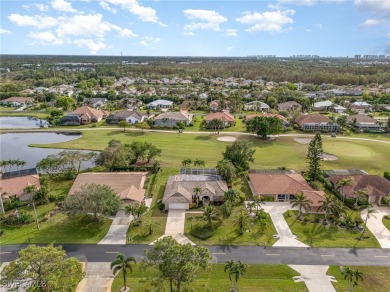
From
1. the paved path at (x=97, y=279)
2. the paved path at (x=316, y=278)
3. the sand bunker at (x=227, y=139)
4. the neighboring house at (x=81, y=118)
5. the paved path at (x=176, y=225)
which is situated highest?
the neighboring house at (x=81, y=118)

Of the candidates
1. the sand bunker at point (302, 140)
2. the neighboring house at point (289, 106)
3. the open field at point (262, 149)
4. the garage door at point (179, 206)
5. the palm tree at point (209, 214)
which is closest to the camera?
the palm tree at point (209, 214)

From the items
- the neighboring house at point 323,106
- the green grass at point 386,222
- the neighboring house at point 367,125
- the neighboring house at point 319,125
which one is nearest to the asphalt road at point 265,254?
the green grass at point 386,222

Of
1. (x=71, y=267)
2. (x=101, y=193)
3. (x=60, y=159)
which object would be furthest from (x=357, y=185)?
(x=60, y=159)

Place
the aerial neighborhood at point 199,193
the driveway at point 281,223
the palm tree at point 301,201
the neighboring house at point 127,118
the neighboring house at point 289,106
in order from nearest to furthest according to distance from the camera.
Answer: the aerial neighborhood at point 199,193, the driveway at point 281,223, the palm tree at point 301,201, the neighboring house at point 127,118, the neighboring house at point 289,106

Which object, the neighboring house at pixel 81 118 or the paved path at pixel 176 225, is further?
the neighboring house at pixel 81 118

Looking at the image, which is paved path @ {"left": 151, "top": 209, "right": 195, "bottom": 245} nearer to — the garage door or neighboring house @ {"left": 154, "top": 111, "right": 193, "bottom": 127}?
the garage door

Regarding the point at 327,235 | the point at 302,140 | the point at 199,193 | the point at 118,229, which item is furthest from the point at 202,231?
the point at 302,140

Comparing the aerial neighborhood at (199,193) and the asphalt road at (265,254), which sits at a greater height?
the aerial neighborhood at (199,193)

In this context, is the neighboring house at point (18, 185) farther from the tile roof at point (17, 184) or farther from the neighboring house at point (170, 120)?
the neighboring house at point (170, 120)
